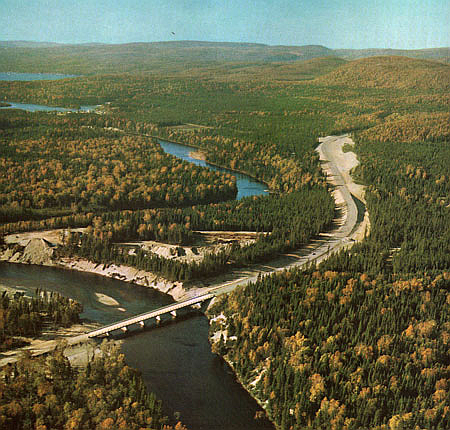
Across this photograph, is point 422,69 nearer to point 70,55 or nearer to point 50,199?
point 50,199

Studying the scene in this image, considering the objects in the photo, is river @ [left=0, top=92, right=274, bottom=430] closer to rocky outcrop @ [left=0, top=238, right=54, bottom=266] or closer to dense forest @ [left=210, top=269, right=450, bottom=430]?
rocky outcrop @ [left=0, top=238, right=54, bottom=266]

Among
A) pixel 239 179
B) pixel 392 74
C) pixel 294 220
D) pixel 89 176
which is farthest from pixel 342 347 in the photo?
pixel 392 74

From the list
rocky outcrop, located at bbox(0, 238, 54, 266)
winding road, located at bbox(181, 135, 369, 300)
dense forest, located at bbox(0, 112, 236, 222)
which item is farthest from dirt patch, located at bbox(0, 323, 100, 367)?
dense forest, located at bbox(0, 112, 236, 222)

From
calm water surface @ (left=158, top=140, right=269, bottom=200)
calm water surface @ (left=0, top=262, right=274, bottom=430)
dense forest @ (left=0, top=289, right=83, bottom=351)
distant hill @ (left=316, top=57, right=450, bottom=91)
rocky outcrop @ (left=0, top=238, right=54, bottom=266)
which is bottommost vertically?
calm water surface @ (left=0, top=262, right=274, bottom=430)

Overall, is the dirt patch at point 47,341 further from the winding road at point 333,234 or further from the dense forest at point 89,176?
the dense forest at point 89,176

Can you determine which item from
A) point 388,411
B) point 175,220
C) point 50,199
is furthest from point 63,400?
point 50,199

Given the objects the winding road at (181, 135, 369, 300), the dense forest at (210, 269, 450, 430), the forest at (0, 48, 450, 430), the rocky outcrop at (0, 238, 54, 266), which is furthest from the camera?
the rocky outcrop at (0, 238, 54, 266)

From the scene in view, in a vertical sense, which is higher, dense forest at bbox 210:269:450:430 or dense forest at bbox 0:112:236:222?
dense forest at bbox 0:112:236:222

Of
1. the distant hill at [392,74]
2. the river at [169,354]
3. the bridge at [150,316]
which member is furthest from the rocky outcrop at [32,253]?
the distant hill at [392,74]
